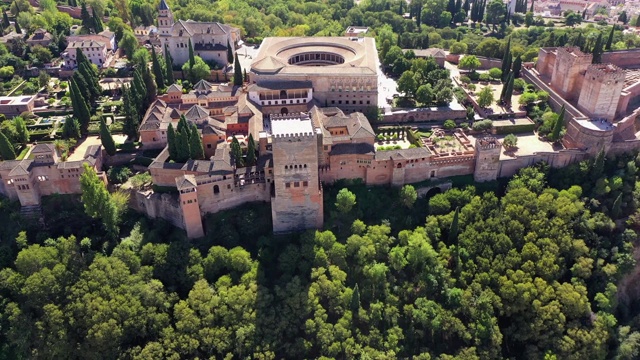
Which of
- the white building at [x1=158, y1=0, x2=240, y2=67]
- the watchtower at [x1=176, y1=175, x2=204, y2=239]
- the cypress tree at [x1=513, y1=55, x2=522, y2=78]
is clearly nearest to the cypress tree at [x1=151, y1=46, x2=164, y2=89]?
the white building at [x1=158, y1=0, x2=240, y2=67]

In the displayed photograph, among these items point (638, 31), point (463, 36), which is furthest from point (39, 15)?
point (638, 31)

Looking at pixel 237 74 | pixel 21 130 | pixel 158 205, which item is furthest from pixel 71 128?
pixel 237 74

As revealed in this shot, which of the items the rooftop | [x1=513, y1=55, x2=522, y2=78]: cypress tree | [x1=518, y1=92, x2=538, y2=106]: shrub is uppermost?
the rooftop

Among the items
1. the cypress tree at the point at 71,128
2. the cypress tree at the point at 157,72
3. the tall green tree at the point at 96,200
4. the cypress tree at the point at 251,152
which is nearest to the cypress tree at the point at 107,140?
the cypress tree at the point at 71,128

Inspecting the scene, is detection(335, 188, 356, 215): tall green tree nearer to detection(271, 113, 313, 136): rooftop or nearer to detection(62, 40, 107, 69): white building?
detection(271, 113, 313, 136): rooftop

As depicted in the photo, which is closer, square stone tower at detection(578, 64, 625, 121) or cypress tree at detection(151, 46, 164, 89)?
square stone tower at detection(578, 64, 625, 121)

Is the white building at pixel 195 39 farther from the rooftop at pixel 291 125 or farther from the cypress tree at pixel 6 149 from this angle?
the rooftop at pixel 291 125

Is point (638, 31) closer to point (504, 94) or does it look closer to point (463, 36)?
point (463, 36)
